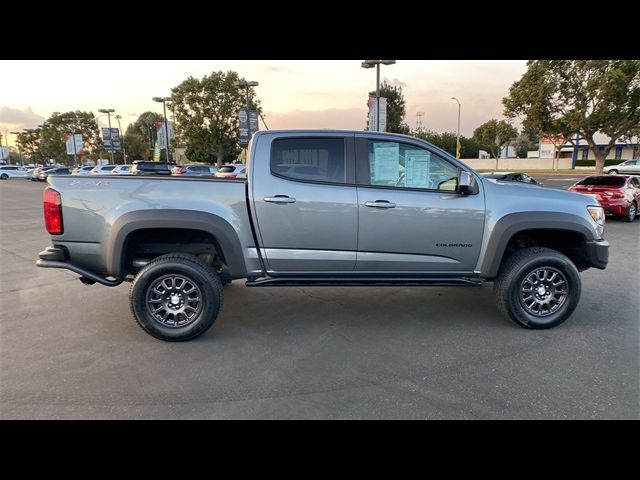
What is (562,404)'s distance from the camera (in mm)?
2828

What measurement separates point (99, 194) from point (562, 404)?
14.3 ft

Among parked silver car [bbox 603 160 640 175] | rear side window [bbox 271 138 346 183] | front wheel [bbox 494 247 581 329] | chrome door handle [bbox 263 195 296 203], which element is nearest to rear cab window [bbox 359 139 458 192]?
rear side window [bbox 271 138 346 183]

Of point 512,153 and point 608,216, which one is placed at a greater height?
point 512,153

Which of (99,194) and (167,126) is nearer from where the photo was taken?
(99,194)

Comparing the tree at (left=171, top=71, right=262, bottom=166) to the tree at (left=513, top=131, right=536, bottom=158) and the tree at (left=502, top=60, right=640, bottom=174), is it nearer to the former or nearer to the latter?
the tree at (left=502, top=60, right=640, bottom=174)

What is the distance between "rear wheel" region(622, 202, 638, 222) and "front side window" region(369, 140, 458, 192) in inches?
453

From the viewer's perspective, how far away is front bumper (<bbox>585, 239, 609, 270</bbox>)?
4.10 meters

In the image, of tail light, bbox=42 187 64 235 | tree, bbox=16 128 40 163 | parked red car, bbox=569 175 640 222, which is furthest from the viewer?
tree, bbox=16 128 40 163

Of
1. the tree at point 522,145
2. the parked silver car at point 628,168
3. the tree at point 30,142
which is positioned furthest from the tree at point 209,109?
the tree at point 30,142

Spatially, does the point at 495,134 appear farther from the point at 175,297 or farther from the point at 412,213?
the point at 175,297

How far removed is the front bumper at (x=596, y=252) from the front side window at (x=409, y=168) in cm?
163

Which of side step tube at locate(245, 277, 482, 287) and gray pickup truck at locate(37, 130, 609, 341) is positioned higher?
gray pickup truck at locate(37, 130, 609, 341)

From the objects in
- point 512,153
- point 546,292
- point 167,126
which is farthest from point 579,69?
point 512,153

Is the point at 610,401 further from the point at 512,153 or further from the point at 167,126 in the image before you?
the point at 512,153
